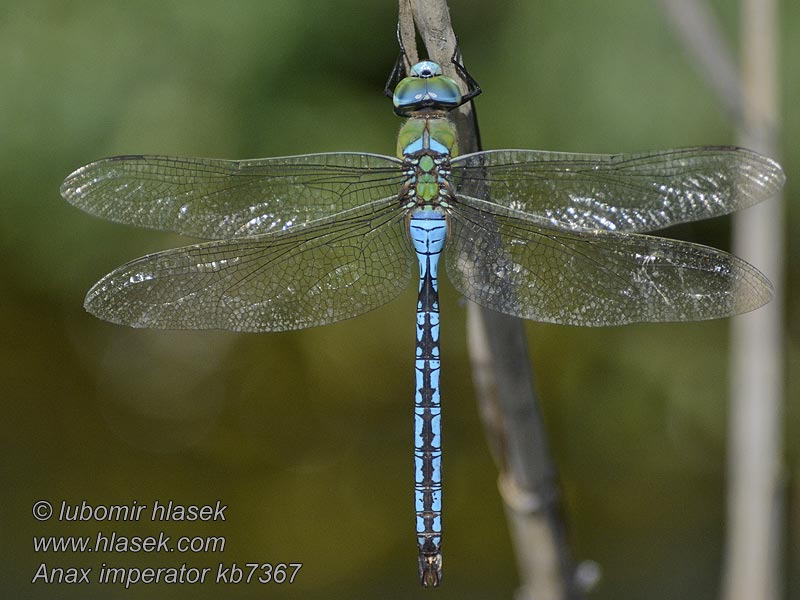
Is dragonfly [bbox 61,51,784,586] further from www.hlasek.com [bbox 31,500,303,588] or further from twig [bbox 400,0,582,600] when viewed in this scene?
www.hlasek.com [bbox 31,500,303,588]

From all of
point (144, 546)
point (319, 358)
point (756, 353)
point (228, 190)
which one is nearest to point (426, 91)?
point (228, 190)

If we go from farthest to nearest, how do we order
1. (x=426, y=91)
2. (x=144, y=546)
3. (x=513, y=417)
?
(x=144, y=546) < (x=426, y=91) < (x=513, y=417)

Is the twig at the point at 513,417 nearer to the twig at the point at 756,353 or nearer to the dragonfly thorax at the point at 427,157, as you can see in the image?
the dragonfly thorax at the point at 427,157

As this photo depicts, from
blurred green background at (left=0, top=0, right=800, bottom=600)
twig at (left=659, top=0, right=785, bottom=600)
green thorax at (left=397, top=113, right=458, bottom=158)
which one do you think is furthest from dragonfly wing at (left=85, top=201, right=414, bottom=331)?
twig at (left=659, top=0, right=785, bottom=600)

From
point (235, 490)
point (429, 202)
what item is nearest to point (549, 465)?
point (429, 202)

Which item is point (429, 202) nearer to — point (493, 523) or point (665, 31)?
point (665, 31)

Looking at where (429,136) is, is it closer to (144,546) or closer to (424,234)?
(424,234)

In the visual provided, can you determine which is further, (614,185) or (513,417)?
(614,185)
